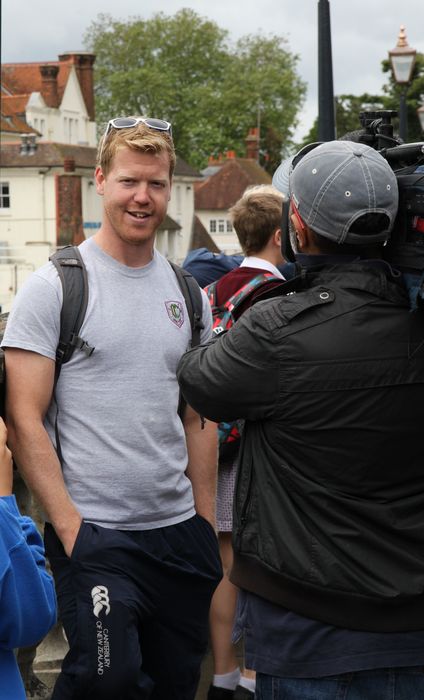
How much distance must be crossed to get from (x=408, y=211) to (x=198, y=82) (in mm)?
101002

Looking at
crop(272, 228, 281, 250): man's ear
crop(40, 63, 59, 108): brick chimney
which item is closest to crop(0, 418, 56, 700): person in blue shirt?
crop(272, 228, 281, 250): man's ear

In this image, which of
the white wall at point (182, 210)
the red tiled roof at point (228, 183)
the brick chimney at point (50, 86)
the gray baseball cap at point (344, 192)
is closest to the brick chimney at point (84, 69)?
the brick chimney at point (50, 86)

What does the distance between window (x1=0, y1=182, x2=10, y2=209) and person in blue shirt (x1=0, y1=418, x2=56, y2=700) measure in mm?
67044

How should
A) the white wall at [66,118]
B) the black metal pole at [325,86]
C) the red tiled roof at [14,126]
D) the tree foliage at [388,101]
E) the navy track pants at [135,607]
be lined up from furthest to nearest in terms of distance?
the white wall at [66,118], the red tiled roof at [14,126], the tree foliage at [388,101], the black metal pole at [325,86], the navy track pants at [135,607]

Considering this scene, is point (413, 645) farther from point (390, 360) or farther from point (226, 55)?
point (226, 55)

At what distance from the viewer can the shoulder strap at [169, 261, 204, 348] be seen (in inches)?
164

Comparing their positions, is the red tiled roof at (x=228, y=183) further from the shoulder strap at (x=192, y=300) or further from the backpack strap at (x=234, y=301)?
the shoulder strap at (x=192, y=300)

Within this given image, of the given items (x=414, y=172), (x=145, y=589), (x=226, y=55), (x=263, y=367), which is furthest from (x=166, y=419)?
(x=226, y=55)

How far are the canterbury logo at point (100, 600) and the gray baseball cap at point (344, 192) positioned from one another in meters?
1.29

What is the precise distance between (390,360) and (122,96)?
98.6m

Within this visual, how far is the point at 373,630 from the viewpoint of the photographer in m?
3.04

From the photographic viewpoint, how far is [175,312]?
13.4 feet

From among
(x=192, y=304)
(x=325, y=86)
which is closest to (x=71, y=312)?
(x=192, y=304)

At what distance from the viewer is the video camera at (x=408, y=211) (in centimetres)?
310
